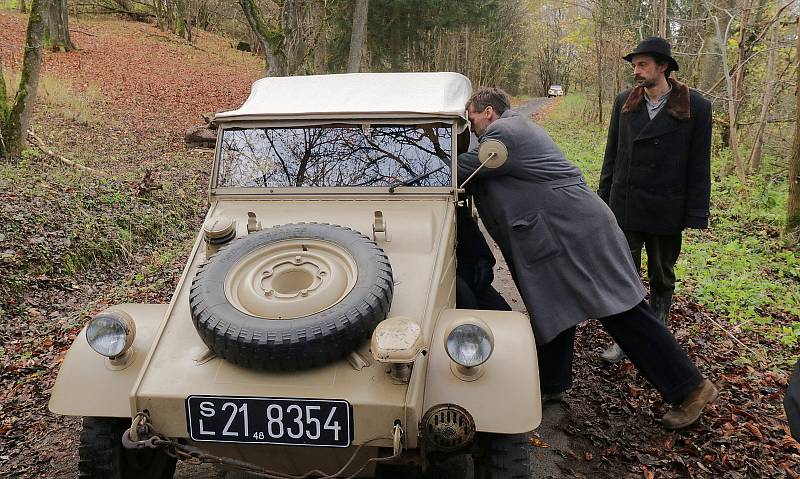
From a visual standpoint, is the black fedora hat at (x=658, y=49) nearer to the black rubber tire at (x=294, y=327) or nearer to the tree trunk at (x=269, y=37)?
the black rubber tire at (x=294, y=327)

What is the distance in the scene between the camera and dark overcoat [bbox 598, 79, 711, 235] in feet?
13.3

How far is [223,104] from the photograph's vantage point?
56.8 feet

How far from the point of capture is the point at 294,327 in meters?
2.68

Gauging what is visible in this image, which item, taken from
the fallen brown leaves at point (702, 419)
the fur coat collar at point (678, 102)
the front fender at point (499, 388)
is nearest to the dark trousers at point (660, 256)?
the fallen brown leaves at point (702, 419)

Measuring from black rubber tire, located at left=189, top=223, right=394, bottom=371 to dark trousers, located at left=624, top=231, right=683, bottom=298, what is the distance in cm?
222

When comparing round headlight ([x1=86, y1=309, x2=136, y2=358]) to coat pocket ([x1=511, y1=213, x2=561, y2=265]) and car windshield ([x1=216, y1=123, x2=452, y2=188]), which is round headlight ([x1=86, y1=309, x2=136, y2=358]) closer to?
car windshield ([x1=216, y1=123, x2=452, y2=188])

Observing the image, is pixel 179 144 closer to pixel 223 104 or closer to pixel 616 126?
pixel 223 104

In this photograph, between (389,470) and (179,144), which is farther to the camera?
(179,144)

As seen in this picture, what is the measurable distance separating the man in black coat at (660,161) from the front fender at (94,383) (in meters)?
3.14

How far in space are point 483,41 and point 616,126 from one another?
23486 mm

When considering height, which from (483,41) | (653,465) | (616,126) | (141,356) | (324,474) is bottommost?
(653,465)

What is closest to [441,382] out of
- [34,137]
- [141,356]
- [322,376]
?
[322,376]

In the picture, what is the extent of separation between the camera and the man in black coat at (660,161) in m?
4.03

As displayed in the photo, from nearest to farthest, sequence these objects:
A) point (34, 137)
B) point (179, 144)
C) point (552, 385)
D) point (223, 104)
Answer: point (552, 385) < point (34, 137) < point (179, 144) < point (223, 104)
